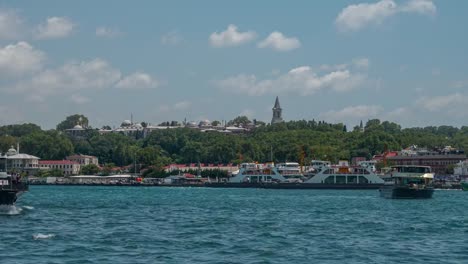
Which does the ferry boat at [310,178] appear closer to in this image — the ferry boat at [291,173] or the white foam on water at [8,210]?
the ferry boat at [291,173]

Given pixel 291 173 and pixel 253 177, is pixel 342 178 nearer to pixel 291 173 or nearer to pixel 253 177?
pixel 291 173

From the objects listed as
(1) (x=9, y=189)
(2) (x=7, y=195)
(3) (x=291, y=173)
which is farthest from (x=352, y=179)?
(2) (x=7, y=195)

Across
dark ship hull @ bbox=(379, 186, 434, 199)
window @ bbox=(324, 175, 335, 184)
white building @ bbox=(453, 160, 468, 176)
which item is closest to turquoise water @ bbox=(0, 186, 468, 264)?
dark ship hull @ bbox=(379, 186, 434, 199)

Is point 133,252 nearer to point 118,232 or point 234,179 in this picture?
point 118,232

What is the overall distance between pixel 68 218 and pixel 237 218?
947cm

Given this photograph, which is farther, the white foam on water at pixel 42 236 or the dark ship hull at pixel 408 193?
the dark ship hull at pixel 408 193

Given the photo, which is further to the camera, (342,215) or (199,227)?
(342,215)

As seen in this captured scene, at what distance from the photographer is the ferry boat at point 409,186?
8675 cm

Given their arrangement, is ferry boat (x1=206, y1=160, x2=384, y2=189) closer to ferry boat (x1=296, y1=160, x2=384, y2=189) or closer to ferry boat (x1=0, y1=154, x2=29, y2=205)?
ferry boat (x1=296, y1=160, x2=384, y2=189)

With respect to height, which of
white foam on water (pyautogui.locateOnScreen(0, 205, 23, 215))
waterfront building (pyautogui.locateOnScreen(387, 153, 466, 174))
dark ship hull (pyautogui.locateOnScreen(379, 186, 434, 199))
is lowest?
white foam on water (pyautogui.locateOnScreen(0, 205, 23, 215))

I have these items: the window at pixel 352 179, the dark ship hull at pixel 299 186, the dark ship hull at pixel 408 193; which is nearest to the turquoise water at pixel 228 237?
the dark ship hull at pixel 408 193

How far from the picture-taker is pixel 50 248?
36875 millimetres

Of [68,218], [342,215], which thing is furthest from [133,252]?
[342,215]

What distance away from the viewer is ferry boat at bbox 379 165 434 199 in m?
86.8
